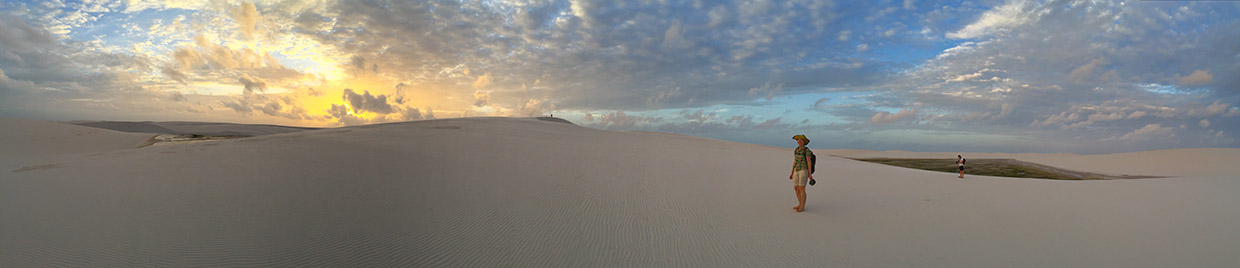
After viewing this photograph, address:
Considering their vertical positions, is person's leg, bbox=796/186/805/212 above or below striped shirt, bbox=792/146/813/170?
below

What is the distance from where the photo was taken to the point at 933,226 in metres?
7.40

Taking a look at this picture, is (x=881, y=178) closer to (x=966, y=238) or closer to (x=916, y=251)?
(x=966, y=238)

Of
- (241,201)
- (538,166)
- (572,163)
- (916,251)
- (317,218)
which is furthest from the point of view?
(572,163)

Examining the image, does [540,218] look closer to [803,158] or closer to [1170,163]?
[803,158]

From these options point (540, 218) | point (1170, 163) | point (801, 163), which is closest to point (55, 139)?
point (540, 218)

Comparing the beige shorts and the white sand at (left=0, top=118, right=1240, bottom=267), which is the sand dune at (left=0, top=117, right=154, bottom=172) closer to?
the white sand at (left=0, top=118, right=1240, bottom=267)

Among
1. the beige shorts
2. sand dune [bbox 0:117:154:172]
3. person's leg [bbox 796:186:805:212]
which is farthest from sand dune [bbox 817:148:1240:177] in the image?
sand dune [bbox 0:117:154:172]

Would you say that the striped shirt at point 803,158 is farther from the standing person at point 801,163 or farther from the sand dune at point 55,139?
the sand dune at point 55,139

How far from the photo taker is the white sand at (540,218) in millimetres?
5645

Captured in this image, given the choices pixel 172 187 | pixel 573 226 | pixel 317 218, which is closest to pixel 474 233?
pixel 573 226

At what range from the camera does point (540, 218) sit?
7.71 metres

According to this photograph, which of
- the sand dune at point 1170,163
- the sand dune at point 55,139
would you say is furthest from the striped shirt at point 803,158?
the sand dune at point 1170,163

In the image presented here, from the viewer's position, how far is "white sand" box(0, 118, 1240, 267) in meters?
5.64

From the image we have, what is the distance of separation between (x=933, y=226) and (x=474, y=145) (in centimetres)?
1330
